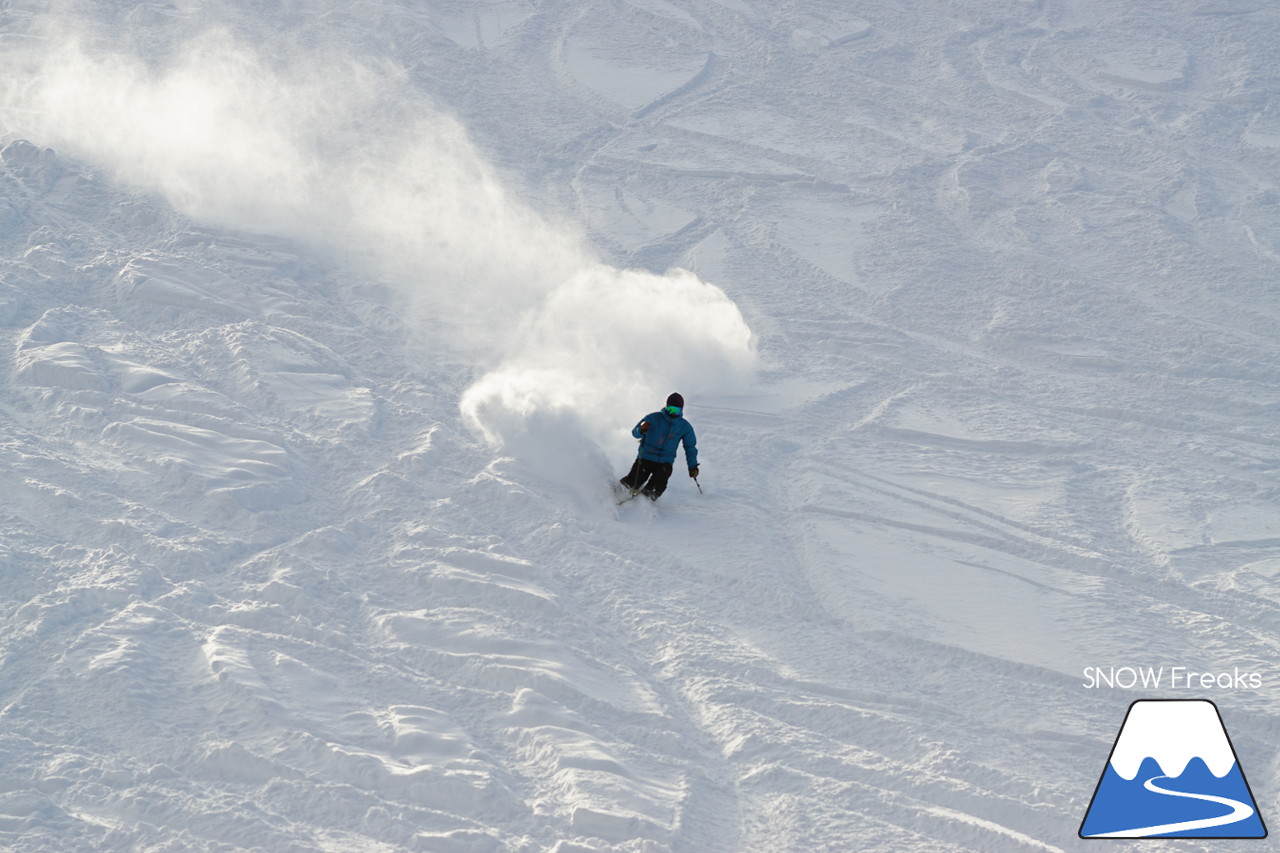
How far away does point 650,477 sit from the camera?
9672 mm

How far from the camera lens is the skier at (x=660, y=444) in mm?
9562

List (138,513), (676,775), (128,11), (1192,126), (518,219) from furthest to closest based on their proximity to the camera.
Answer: (128,11), (1192,126), (518,219), (138,513), (676,775)

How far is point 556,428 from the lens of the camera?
10.2 metres

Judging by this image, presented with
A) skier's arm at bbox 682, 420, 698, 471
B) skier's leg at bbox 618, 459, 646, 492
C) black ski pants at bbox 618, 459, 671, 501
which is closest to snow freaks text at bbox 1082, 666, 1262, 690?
skier's arm at bbox 682, 420, 698, 471

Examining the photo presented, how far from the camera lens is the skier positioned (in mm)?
9562

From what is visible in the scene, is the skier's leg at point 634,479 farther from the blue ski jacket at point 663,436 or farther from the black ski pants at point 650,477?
the blue ski jacket at point 663,436

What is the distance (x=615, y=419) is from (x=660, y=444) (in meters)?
1.20

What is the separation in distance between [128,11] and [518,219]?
8.62 m

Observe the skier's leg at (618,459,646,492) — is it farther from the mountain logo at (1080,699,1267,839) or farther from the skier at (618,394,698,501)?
the mountain logo at (1080,699,1267,839)

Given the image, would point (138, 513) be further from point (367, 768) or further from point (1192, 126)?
point (1192, 126)

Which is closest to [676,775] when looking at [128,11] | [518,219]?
[518,219]

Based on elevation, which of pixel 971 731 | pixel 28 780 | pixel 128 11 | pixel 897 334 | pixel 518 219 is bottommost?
pixel 28 780

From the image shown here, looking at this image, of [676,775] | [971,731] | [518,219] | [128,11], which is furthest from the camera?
[128,11]

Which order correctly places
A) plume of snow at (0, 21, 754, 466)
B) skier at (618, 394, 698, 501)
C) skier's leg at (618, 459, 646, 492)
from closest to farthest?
skier at (618, 394, 698, 501)
skier's leg at (618, 459, 646, 492)
plume of snow at (0, 21, 754, 466)
